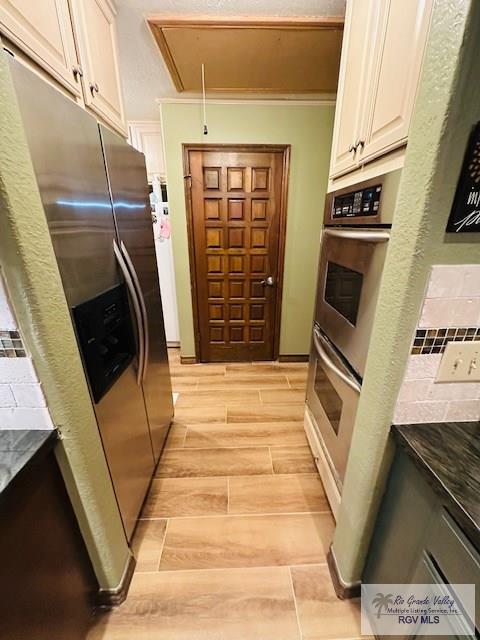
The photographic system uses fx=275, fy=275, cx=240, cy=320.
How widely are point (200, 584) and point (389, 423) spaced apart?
1.12m

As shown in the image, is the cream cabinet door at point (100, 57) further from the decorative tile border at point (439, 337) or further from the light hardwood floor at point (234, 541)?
the light hardwood floor at point (234, 541)

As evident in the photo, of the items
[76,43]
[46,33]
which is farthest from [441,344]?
[76,43]

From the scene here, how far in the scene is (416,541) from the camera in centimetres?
81

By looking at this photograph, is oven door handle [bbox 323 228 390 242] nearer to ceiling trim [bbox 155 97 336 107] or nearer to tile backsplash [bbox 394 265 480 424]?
tile backsplash [bbox 394 265 480 424]

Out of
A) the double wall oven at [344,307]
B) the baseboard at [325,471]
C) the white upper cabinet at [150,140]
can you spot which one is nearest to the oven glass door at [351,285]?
the double wall oven at [344,307]

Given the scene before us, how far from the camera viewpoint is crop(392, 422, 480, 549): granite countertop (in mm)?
618

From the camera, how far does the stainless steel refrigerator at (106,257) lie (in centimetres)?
79

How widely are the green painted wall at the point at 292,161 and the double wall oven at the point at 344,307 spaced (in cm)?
117

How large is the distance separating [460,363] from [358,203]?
2.20 ft

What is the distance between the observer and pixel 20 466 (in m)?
0.73

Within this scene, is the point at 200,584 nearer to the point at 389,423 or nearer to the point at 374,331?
the point at 389,423

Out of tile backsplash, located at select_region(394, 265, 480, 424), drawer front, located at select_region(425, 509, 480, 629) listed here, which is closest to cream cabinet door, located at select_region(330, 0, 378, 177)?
tile backsplash, located at select_region(394, 265, 480, 424)

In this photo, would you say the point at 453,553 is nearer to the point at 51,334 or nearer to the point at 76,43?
the point at 51,334

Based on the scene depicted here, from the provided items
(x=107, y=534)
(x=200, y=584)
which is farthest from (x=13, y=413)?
(x=200, y=584)
